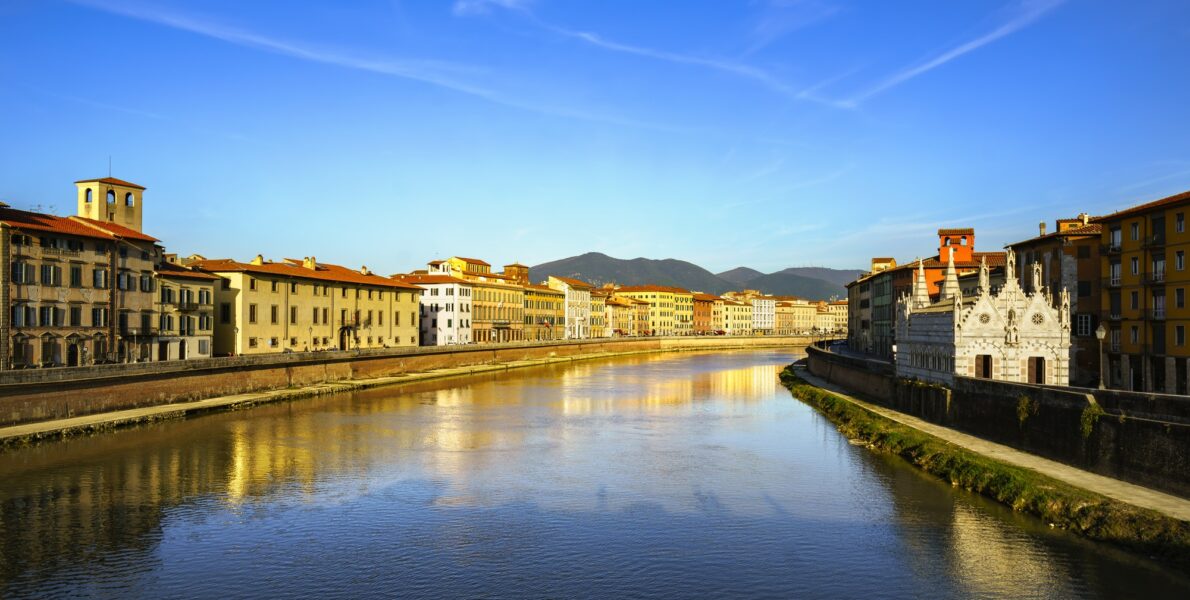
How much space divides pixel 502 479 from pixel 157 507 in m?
12.3

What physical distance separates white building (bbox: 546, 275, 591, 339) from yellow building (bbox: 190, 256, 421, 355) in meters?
52.9

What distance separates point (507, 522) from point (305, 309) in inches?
2201

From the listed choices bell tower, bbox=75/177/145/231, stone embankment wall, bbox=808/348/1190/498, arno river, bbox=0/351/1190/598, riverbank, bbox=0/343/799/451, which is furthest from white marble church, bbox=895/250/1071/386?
bell tower, bbox=75/177/145/231

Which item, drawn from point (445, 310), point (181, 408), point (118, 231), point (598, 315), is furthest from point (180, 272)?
point (598, 315)

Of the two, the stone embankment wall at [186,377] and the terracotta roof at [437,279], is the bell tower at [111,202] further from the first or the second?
the terracotta roof at [437,279]

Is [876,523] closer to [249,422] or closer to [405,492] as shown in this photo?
[405,492]

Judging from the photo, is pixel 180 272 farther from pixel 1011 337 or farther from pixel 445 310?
pixel 1011 337

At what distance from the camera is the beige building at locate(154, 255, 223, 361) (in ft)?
197

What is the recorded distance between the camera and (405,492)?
104 ft

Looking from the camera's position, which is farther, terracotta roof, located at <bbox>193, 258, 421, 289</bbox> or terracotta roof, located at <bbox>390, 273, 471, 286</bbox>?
terracotta roof, located at <bbox>390, 273, 471, 286</bbox>

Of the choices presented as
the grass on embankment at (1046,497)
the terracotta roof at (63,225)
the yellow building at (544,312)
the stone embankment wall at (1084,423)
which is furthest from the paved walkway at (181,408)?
the stone embankment wall at (1084,423)

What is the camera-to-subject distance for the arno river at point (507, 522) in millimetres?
21891

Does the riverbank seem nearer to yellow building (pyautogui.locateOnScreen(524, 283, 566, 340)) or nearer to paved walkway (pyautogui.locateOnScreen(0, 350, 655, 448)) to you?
paved walkway (pyautogui.locateOnScreen(0, 350, 655, 448))

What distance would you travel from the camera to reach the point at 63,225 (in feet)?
170
